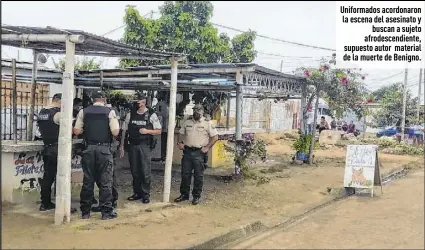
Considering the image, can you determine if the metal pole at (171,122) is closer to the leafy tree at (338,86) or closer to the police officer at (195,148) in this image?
the police officer at (195,148)

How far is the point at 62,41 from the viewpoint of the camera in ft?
20.6

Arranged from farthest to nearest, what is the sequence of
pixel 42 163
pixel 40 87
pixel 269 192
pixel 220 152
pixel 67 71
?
pixel 40 87, pixel 220 152, pixel 269 192, pixel 42 163, pixel 67 71

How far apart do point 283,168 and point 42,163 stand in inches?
302

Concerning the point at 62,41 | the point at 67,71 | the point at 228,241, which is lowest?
the point at 228,241

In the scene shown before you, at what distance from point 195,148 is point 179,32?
11170mm

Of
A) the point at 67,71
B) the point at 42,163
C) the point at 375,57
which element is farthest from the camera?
the point at 375,57

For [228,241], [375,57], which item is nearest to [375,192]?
[375,57]

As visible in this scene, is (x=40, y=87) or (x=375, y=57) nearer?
(x=375, y=57)

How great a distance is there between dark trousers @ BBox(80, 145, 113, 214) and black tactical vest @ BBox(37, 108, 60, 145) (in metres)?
0.72

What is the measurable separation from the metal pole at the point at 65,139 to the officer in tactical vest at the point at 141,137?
5.25 ft

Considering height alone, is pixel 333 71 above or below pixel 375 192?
above

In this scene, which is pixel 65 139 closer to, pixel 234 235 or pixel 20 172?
pixel 20 172

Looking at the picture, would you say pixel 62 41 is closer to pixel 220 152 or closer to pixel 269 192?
pixel 269 192

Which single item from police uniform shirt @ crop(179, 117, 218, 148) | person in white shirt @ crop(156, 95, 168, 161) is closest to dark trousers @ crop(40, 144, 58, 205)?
police uniform shirt @ crop(179, 117, 218, 148)
